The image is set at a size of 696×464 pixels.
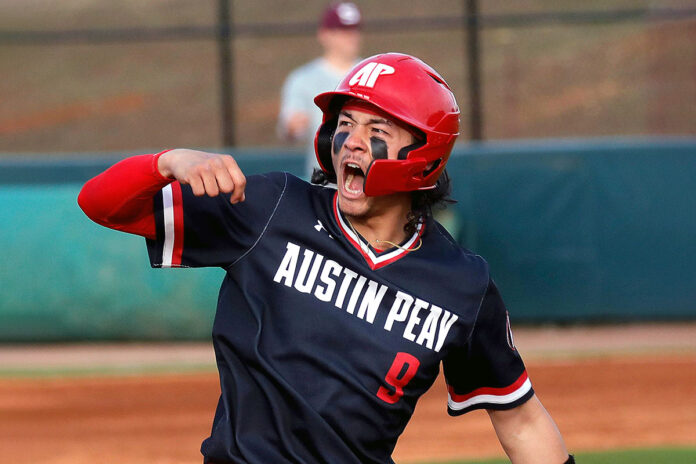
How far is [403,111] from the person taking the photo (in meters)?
3.38

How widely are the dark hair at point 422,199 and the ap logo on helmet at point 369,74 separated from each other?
0.40m

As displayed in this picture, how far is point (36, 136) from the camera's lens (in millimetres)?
31922

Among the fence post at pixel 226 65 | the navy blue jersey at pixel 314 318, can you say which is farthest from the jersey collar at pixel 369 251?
the fence post at pixel 226 65

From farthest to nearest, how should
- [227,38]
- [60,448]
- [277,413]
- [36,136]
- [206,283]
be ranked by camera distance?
[36,136]
[227,38]
[206,283]
[60,448]
[277,413]

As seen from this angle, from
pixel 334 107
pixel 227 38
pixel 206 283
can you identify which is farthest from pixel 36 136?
pixel 334 107

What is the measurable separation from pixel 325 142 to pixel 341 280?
47cm

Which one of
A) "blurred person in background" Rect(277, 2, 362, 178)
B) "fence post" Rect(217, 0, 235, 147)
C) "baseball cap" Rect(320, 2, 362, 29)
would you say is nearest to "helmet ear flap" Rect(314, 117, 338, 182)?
"blurred person in background" Rect(277, 2, 362, 178)

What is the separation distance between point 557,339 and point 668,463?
13.3 feet

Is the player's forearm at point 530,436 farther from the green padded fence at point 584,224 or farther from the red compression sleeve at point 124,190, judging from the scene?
the green padded fence at point 584,224

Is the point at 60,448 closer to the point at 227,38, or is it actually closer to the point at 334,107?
the point at 334,107

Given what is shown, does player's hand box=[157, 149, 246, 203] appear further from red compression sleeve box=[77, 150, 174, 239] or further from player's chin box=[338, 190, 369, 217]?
→ player's chin box=[338, 190, 369, 217]

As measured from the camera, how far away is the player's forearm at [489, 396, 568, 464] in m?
3.63

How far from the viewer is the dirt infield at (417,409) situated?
261 inches

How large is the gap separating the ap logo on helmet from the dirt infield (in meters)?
3.29
